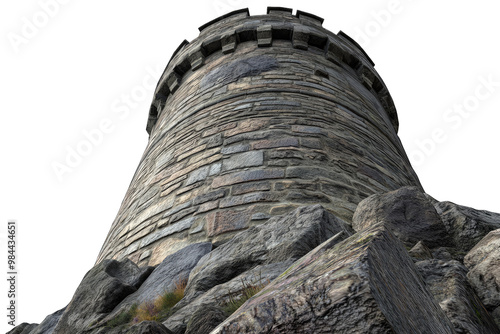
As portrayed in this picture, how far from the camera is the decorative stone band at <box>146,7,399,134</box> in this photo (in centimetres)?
570

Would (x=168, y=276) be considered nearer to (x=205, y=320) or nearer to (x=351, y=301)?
(x=205, y=320)

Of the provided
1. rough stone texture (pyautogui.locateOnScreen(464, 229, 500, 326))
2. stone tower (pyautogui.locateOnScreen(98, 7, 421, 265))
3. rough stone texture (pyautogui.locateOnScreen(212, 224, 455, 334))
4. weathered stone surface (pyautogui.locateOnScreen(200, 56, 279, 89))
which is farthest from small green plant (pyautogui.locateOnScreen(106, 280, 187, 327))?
weathered stone surface (pyautogui.locateOnScreen(200, 56, 279, 89))

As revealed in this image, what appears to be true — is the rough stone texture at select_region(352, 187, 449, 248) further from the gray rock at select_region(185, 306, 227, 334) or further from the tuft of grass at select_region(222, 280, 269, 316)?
the gray rock at select_region(185, 306, 227, 334)

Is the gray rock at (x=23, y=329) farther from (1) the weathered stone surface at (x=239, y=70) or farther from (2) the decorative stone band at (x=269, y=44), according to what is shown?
(2) the decorative stone band at (x=269, y=44)

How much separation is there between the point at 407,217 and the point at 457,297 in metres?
0.91

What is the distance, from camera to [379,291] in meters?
0.87

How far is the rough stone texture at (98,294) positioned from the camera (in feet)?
6.97

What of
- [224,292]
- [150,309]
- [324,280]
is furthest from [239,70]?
[324,280]

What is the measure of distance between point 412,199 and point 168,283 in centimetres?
125

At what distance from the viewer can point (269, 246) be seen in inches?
76.3

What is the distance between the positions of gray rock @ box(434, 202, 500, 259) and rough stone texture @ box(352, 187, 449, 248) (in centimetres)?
6

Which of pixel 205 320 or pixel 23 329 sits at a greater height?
pixel 23 329

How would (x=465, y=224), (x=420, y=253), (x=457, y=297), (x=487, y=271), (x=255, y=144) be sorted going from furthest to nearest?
(x=255, y=144)
(x=465, y=224)
(x=420, y=253)
(x=487, y=271)
(x=457, y=297)

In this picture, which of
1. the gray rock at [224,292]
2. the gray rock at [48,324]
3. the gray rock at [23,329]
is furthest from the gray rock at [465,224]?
the gray rock at [23,329]
